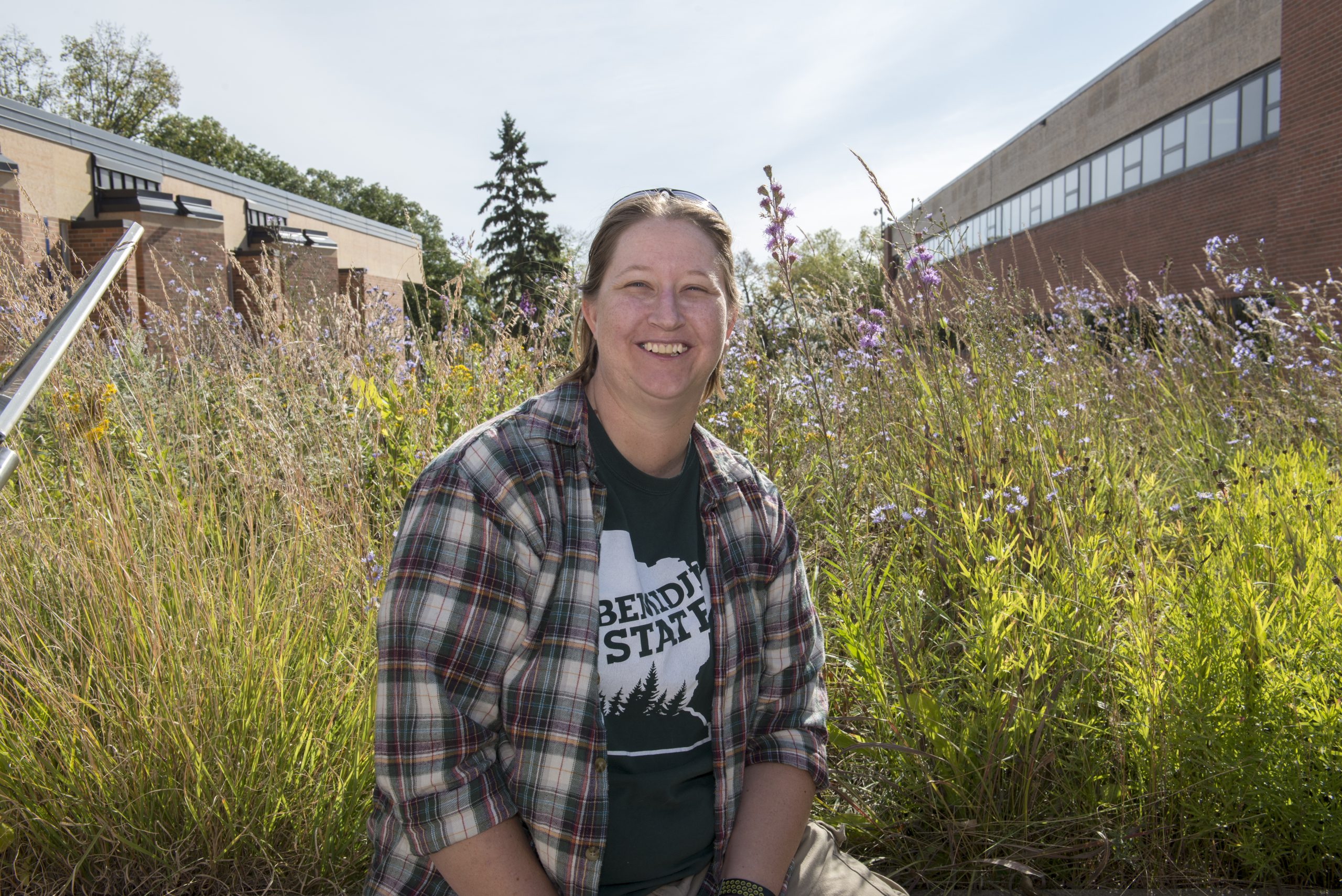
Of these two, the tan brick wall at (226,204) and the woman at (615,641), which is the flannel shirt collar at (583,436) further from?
the tan brick wall at (226,204)

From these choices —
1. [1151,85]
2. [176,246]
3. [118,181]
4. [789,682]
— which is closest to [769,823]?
[789,682]

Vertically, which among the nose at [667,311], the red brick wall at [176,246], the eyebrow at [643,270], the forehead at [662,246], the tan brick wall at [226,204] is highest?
the tan brick wall at [226,204]

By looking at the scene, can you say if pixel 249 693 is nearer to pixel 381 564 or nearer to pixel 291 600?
pixel 291 600

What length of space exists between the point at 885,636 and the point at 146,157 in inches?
1052

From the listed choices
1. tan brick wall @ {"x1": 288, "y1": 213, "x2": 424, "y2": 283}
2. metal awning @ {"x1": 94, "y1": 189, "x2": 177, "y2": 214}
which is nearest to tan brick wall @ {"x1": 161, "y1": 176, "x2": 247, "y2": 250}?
tan brick wall @ {"x1": 288, "y1": 213, "x2": 424, "y2": 283}

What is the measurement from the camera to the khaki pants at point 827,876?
5.31ft

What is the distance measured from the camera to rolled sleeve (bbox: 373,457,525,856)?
1.27 meters

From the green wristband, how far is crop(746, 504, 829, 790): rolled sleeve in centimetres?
23

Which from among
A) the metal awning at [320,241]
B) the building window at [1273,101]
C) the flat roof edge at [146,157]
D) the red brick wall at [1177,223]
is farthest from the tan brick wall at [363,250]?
the building window at [1273,101]

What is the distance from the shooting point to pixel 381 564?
8.81 feet

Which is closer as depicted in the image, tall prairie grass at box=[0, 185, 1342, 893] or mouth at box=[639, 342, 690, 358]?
mouth at box=[639, 342, 690, 358]

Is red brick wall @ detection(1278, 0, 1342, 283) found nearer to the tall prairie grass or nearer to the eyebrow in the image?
the tall prairie grass

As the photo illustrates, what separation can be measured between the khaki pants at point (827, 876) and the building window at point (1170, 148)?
44.0 feet

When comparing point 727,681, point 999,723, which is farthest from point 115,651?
point 999,723
